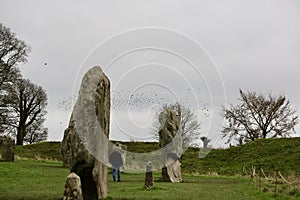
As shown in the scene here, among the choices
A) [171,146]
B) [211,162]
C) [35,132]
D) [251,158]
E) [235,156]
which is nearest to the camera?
[171,146]

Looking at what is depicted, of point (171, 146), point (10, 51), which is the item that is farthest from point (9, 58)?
point (171, 146)

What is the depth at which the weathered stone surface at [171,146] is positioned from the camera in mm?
27109

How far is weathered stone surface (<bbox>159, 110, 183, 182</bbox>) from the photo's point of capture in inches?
1067

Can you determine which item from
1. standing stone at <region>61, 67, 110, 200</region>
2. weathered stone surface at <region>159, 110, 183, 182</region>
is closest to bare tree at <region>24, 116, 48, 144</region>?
weathered stone surface at <region>159, 110, 183, 182</region>

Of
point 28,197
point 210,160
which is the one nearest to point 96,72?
point 28,197

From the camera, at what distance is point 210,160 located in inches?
1998

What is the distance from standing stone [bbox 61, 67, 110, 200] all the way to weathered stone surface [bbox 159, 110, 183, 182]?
38.0 ft

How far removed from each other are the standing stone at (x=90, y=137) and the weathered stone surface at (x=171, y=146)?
11578 millimetres

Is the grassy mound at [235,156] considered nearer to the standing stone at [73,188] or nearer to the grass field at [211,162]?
the grass field at [211,162]

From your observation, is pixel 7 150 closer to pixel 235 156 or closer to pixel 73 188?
pixel 73 188

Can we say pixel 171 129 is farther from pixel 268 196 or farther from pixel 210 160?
pixel 210 160

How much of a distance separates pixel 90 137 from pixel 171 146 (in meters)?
13.5

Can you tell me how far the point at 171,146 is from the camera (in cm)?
2812

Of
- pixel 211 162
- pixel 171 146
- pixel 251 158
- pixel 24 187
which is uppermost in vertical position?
pixel 251 158
